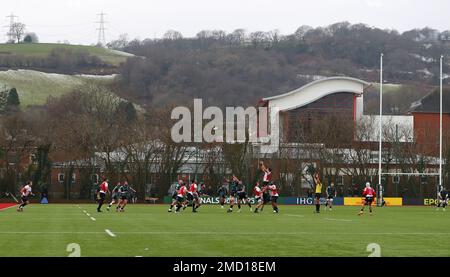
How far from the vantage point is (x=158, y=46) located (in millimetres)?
193375

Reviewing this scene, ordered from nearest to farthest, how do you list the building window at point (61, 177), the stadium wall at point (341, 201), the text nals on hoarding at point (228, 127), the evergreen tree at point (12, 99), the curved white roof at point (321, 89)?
the stadium wall at point (341, 201) < the text nals on hoarding at point (228, 127) < the building window at point (61, 177) < the curved white roof at point (321, 89) < the evergreen tree at point (12, 99)

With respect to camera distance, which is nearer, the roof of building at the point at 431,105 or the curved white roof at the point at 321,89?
the curved white roof at the point at 321,89

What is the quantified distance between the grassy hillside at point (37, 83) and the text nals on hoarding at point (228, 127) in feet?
301

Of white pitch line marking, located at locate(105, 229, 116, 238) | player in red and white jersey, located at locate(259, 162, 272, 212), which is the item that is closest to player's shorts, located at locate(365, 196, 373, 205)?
player in red and white jersey, located at locate(259, 162, 272, 212)

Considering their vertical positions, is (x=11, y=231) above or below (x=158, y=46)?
below

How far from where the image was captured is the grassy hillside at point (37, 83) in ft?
593

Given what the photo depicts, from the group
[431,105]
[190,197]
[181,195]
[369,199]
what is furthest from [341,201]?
[431,105]

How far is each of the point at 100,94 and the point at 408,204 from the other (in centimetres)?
5029

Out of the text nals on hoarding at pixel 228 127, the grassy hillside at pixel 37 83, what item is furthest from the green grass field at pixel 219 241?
the grassy hillside at pixel 37 83

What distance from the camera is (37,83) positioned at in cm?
19025

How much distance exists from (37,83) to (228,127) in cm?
11425

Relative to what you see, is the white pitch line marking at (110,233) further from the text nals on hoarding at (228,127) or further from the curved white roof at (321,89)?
the curved white roof at (321,89)
